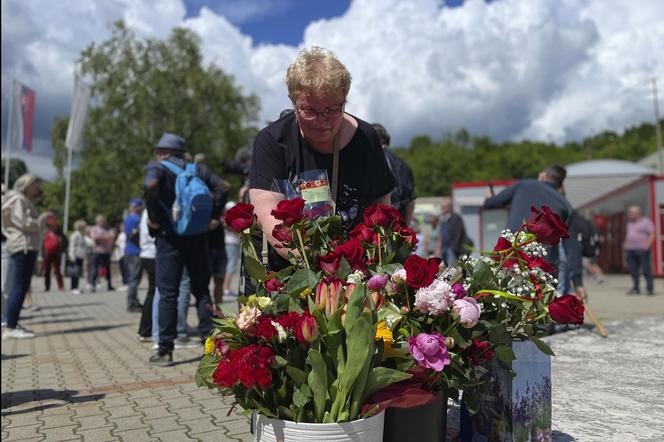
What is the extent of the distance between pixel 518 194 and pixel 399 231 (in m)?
3.73

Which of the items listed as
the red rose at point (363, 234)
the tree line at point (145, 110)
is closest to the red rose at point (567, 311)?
the red rose at point (363, 234)

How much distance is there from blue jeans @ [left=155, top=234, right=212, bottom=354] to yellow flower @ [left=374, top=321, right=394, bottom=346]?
326cm

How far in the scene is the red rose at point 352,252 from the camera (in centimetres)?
227

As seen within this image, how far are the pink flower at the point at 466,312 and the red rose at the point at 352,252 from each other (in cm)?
37

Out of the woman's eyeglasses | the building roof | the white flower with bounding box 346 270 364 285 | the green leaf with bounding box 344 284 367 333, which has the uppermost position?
the building roof

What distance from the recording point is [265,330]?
6.73ft

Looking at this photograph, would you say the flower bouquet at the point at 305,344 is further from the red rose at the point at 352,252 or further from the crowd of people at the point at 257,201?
the crowd of people at the point at 257,201

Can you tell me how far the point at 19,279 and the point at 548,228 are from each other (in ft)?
19.5

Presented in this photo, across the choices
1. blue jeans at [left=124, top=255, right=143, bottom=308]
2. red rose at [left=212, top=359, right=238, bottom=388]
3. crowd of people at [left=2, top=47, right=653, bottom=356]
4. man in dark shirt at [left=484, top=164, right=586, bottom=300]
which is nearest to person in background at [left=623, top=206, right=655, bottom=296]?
crowd of people at [left=2, top=47, right=653, bottom=356]

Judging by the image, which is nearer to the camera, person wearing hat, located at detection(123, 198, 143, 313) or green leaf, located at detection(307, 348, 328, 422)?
green leaf, located at detection(307, 348, 328, 422)

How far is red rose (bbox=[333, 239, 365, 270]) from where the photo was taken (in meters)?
2.27

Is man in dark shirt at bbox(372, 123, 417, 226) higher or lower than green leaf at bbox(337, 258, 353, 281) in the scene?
higher

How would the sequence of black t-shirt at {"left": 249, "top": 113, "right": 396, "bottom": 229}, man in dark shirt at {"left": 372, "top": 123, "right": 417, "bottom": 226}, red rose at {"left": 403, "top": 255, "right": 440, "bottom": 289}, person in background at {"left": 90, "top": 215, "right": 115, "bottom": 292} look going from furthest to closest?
person in background at {"left": 90, "top": 215, "right": 115, "bottom": 292} → man in dark shirt at {"left": 372, "top": 123, "right": 417, "bottom": 226} → black t-shirt at {"left": 249, "top": 113, "right": 396, "bottom": 229} → red rose at {"left": 403, "top": 255, "right": 440, "bottom": 289}

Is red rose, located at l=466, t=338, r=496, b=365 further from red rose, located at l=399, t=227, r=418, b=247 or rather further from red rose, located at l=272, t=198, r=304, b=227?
red rose, located at l=272, t=198, r=304, b=227
